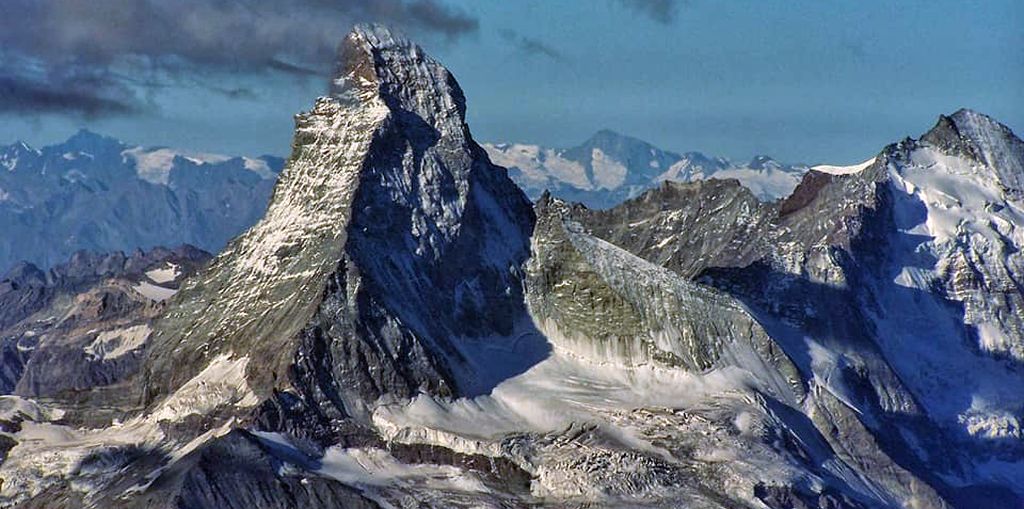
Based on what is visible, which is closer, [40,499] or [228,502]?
[228,502]

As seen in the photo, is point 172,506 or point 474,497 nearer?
point 172,506

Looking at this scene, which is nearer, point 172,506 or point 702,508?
point 172,506

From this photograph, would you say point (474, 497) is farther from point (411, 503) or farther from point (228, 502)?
point (228, 502)

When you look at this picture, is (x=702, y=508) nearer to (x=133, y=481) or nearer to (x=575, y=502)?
(x=575, y=502)

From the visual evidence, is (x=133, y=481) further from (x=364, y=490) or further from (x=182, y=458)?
(x=364, y=490)

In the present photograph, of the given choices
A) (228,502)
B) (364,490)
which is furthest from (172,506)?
(364,490)

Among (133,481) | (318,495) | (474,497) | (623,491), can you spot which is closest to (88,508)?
(133,481)

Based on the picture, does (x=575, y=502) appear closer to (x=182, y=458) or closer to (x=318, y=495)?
(x=318, y=495)

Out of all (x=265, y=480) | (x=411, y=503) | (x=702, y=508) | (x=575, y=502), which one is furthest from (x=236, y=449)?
(x=702, y=508)
